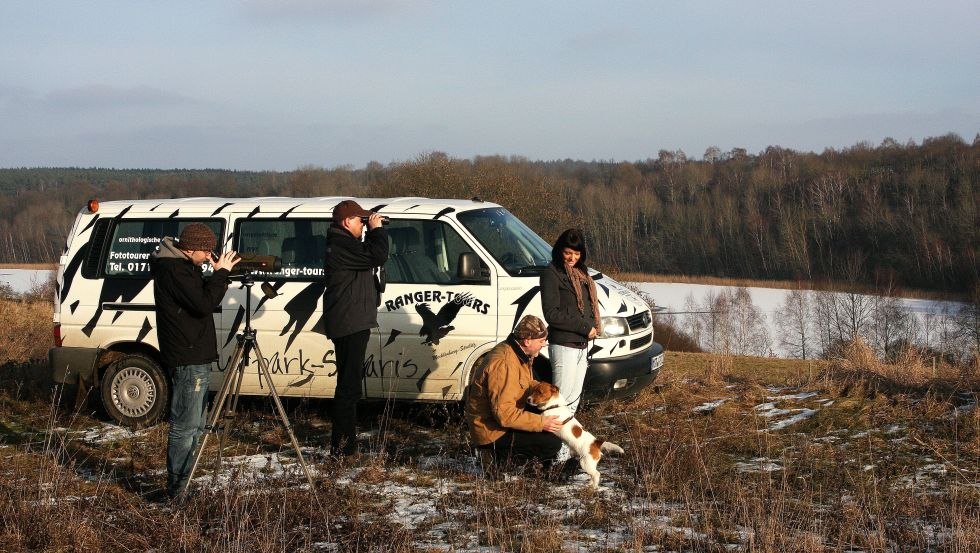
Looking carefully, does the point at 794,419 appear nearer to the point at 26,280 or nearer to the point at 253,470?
the point at 253,470

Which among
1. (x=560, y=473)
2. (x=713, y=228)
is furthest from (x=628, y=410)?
(x=713, y=228)

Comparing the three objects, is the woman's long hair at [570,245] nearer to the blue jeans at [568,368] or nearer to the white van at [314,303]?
the blue jeans at [568,368]

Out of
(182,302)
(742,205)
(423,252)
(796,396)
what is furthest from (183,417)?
(742,205)

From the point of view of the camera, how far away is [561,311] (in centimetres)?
730

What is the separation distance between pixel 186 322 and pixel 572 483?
9.20 ft

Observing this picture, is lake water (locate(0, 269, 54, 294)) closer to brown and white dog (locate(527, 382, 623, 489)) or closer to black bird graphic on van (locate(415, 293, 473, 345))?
black bird graphic on van (locate(415, 293, 473, 345))

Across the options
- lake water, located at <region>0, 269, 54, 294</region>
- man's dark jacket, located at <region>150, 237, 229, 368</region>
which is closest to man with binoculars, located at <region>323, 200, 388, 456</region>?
man's dark jacket, located at <region>150, 237, 229, 368</region>

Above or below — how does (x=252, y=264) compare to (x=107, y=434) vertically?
above

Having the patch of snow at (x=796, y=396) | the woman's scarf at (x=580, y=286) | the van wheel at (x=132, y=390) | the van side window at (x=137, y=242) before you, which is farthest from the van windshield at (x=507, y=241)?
the van wheel at (x=132, y=390)

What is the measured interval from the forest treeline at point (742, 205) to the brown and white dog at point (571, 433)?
56.4 meters

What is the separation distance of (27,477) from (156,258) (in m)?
2.10

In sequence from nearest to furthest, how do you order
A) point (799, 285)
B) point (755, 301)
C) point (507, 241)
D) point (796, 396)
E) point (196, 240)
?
point (196, 240), point (507, 241), point (796, 396), point (755, 301), point (799, 285)

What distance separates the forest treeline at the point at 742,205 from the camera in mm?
83500

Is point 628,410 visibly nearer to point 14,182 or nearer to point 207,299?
point 207,299
